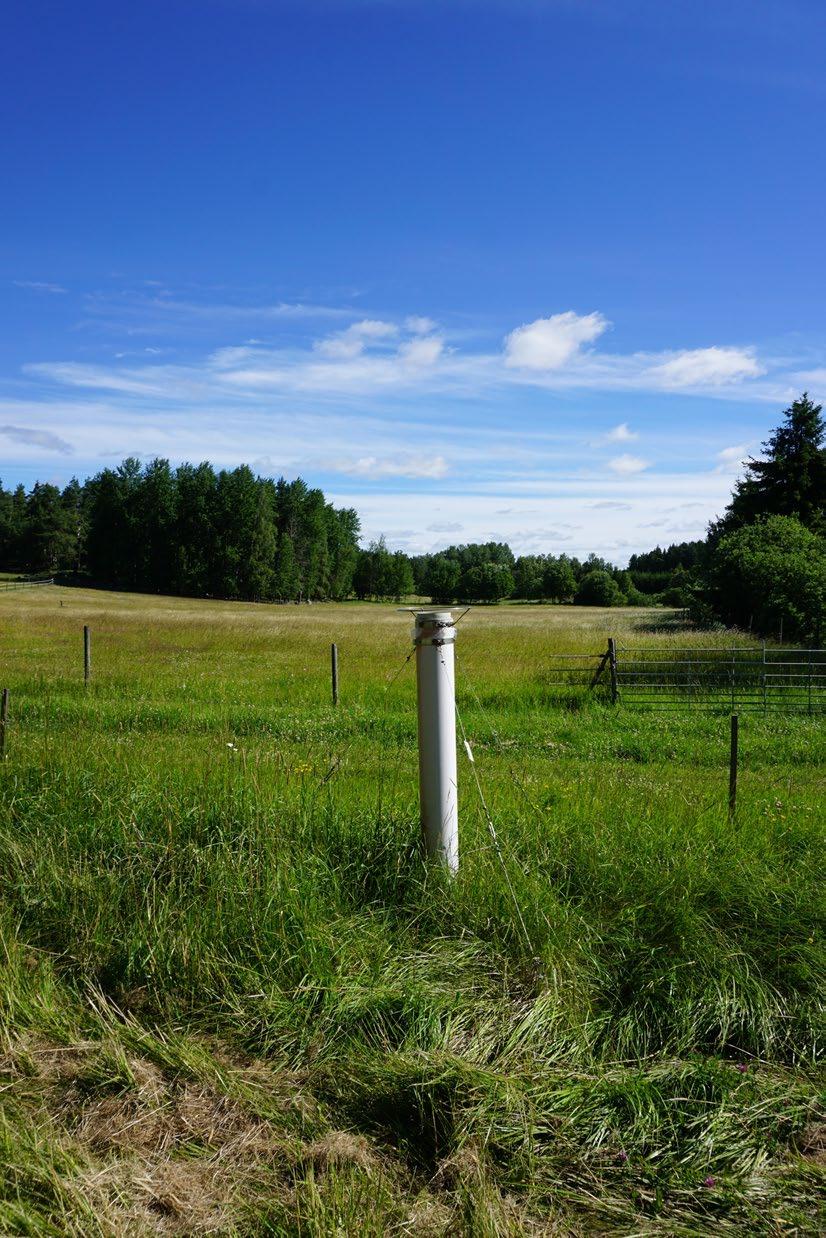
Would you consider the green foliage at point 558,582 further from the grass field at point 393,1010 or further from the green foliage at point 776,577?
the grass field at point 393,1010

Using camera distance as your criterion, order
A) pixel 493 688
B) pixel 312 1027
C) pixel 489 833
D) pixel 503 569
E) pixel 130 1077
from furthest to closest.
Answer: pixel 503 569 → pixel 493 688 → pixel 489 833 → pixel 312 1027 → pixel 130 1077

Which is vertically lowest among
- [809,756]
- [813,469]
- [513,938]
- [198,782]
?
[809,756]

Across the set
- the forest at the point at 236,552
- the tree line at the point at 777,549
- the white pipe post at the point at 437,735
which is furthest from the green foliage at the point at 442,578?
the white pipe post at the point at 437,735

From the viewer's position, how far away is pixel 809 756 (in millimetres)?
12352

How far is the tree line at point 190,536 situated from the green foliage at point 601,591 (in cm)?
3377

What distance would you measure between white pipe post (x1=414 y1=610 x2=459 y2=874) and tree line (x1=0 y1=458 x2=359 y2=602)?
3789 inches

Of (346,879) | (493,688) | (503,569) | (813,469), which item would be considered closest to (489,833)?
(346,879)

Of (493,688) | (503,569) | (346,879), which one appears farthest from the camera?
(503,569)

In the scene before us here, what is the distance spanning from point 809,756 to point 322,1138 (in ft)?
37.1

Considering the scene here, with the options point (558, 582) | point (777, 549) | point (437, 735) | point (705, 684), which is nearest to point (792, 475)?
point (777, 549)

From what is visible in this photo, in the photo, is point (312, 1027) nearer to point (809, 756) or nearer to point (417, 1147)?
point (417, 1147)

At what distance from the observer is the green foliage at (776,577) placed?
25.0m

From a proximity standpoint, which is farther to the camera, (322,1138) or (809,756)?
(809,756)

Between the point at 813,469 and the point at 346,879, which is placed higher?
the point at 813,469
